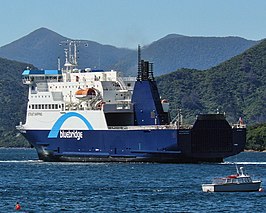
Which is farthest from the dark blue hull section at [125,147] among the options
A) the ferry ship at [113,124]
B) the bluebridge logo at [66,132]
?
the bluebridge logo at [66,132]

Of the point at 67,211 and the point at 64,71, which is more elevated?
the point at 64,71

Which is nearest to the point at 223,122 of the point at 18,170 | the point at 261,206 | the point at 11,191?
the point at 18,170

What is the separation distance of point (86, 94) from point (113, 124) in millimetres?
3610

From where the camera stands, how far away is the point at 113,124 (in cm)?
9719

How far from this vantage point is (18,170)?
9056 centimetres

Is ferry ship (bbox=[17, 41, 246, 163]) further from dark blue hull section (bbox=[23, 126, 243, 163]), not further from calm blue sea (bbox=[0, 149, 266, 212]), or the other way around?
calm blue sea (bbox=[0, 149, 266, 212])

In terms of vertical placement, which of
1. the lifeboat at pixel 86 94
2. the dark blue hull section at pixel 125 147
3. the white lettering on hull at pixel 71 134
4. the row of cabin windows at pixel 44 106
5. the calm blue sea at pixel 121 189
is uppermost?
the lifeboat at pixel 86 94

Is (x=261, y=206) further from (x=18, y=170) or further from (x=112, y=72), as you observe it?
(x=112, y=72)

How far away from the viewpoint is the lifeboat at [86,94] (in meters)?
96.8

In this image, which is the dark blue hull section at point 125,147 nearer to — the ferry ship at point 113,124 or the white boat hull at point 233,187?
the ferry ship at point 113,124

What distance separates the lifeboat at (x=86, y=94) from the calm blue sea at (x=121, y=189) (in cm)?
643

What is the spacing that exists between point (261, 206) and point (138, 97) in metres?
39.3

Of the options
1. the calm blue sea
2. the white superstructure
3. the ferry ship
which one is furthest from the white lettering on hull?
the calm blue sea

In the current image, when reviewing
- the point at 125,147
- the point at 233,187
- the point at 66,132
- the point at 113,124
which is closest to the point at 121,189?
the point at 233,187
